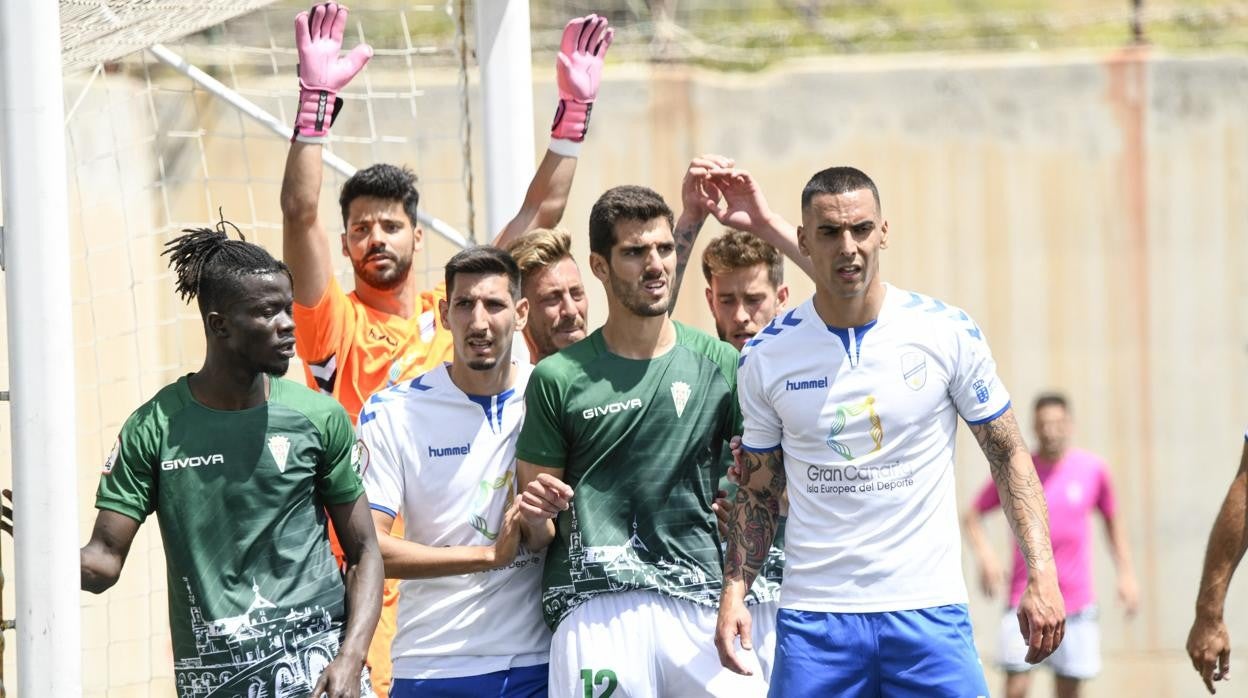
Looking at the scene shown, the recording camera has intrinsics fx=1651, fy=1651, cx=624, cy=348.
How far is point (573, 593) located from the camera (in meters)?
4.48

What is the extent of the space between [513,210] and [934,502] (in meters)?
2.20

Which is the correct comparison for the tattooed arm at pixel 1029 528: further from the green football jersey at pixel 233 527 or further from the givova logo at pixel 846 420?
the green football jersey at pixel 233 527

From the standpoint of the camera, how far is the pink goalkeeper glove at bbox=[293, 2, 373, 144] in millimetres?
4758

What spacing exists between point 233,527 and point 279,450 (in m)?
0.20

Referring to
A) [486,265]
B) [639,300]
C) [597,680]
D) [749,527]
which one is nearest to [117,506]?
[486,265]

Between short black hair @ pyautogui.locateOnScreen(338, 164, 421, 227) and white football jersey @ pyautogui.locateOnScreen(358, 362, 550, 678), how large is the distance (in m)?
0.88

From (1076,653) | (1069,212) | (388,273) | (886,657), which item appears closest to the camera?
(886,657)

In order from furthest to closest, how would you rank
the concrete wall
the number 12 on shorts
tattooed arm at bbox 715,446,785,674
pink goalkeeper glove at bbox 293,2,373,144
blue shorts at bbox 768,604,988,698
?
the concrete wall, pink goalkeeper glove at bbox 293,2,373,144, the number 12 on shorts, tattooed arm at bbox 715,446,785,674, blue shorts at bbox 768,604,988,698

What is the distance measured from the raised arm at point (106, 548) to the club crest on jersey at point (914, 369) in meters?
1.94

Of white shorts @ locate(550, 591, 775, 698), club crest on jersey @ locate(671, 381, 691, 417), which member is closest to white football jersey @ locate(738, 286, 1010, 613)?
club crest on jersey @ locate(671, 381, 691, 417)

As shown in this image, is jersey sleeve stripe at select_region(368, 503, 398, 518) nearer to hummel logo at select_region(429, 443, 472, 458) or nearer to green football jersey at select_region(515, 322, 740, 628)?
hummel logo at select_region(429, 443, 472, 458)

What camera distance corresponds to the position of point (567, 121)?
17.8ft

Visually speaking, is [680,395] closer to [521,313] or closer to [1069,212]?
[521,313]

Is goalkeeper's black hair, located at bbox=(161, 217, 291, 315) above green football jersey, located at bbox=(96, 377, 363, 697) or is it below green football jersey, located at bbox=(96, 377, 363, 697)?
above
